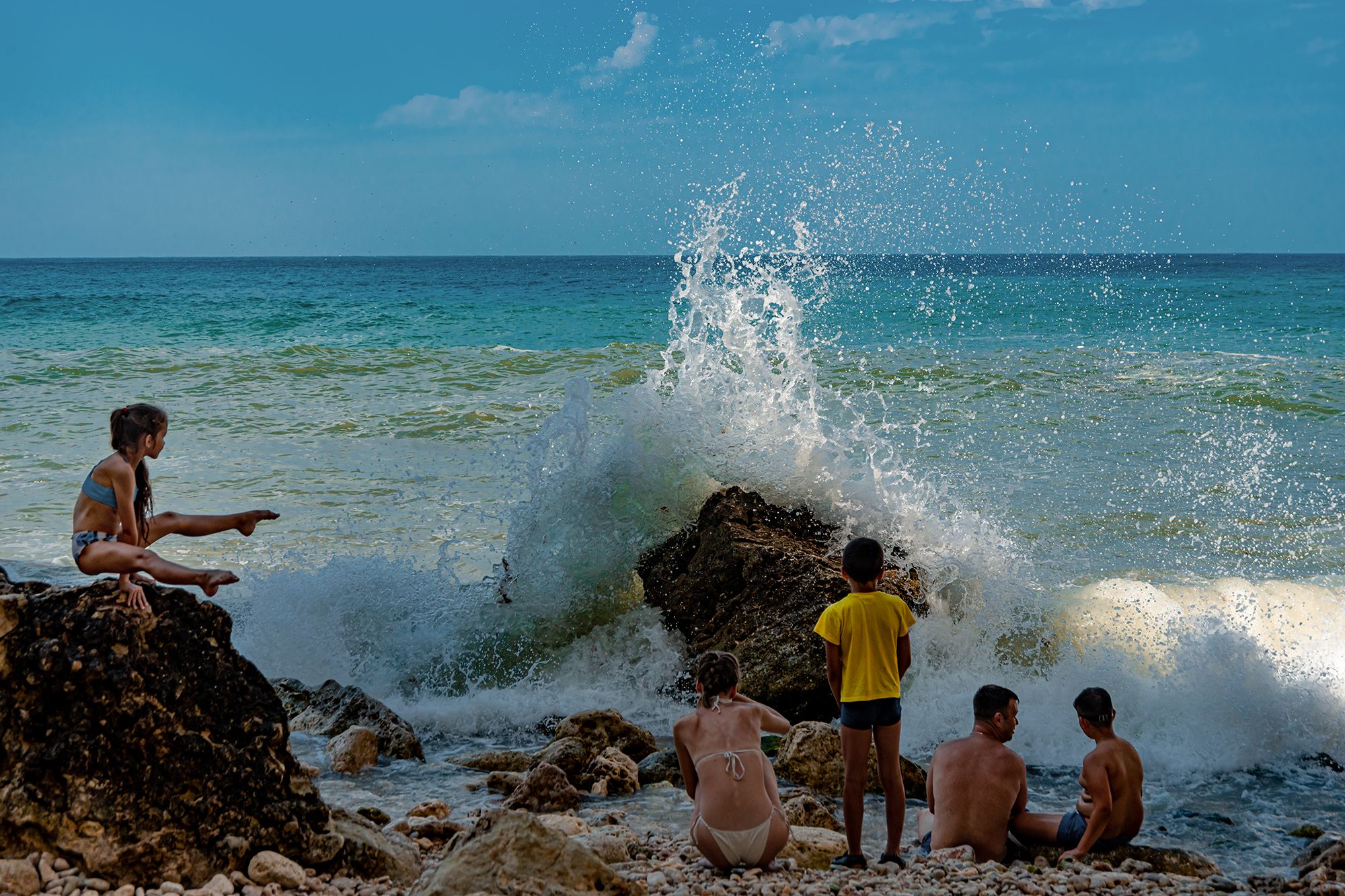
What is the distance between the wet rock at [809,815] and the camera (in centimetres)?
466

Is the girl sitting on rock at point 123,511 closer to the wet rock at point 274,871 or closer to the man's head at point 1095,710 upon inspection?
the wet rock at point 274,871

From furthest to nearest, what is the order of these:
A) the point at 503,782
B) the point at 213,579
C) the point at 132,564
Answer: the point at 503,782, the point at 132,564, the point at 213,579

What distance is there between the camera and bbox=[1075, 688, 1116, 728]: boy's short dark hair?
454 cm

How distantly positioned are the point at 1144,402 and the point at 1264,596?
29.7ft

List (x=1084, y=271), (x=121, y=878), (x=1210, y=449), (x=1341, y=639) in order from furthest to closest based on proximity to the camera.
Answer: (x=1084, y=271) < (x=1210, y=449) < (x=1341, y=639) < (x=121, y=878)

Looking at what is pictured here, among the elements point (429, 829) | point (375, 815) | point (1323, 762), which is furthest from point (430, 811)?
point (1323, 762)

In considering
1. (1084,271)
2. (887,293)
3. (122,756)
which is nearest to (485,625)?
(122,756)

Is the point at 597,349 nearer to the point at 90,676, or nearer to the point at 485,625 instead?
the point at 485,625

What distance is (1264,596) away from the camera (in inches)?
307

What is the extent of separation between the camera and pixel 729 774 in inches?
156

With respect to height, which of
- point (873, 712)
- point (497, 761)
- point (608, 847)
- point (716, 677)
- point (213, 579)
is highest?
point (213, 579)

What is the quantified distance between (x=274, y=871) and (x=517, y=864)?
2.84ft

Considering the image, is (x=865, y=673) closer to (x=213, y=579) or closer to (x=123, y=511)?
(x=213, y=579)

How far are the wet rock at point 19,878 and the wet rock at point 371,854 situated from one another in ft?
2.88
